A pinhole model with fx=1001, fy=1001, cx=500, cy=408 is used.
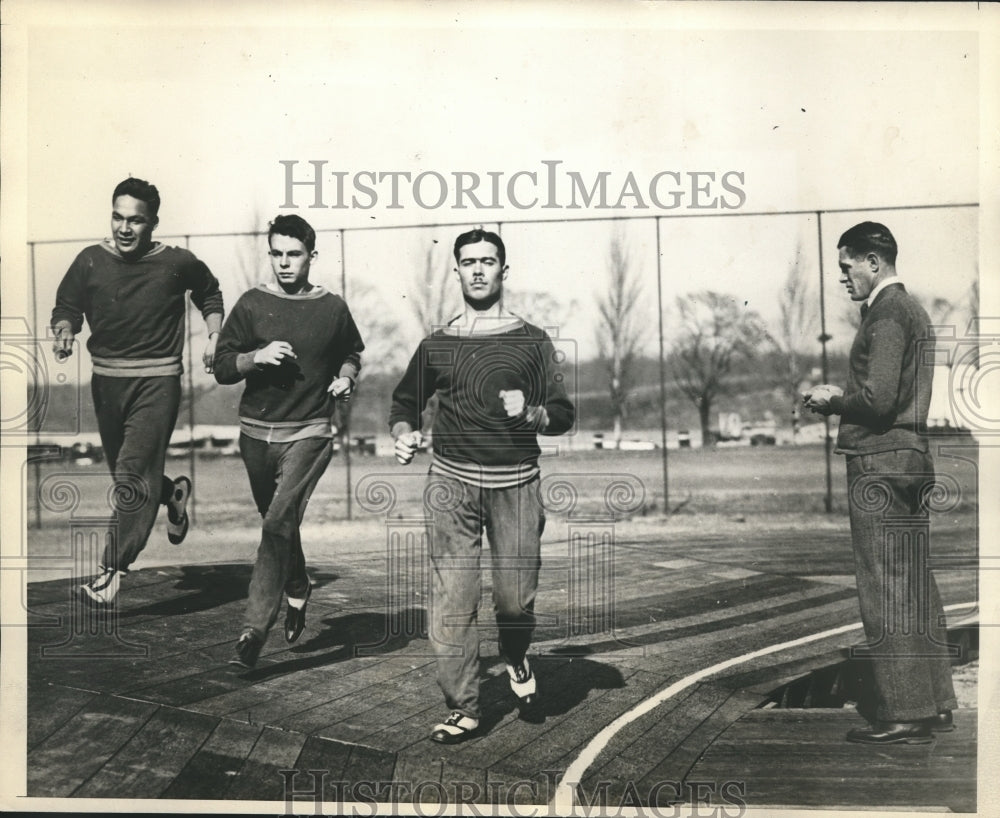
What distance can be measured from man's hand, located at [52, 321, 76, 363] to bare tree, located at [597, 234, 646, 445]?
7.51ft

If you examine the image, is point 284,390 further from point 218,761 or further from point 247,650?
point 218,761

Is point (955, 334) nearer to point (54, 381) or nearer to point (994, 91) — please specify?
point (994, 91)

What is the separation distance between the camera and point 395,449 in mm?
4133

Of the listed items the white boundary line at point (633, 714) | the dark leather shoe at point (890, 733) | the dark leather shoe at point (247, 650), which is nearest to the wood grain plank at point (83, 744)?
the dark leather shoe at point (247, 650)

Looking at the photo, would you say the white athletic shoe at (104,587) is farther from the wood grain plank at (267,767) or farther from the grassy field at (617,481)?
the wood grain plank at (267,767)

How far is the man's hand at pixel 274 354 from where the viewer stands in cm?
418

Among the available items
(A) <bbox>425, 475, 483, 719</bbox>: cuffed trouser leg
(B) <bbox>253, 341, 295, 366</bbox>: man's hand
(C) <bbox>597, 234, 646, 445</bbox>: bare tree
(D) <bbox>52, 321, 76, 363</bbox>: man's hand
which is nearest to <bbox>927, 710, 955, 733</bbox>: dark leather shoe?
(C) <bbox>597, 234, 646, 445</bbox>: bare tree

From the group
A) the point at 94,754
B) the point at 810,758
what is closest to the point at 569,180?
the point at 810,758

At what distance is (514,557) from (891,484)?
1.59m

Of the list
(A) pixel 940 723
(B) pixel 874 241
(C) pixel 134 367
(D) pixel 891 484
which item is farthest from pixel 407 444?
(A) pixel 940 723

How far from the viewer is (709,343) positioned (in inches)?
167

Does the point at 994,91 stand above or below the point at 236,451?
above

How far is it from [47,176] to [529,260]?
2.14 metres

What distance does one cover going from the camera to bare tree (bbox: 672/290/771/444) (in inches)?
166
